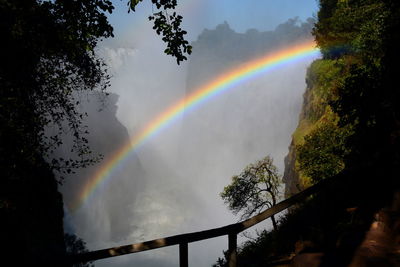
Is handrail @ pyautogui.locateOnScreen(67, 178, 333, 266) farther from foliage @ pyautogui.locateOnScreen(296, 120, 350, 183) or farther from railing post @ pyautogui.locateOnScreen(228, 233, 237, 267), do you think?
foliage @ pyautogui.locateOnScreen(296, 120, 350, 183)

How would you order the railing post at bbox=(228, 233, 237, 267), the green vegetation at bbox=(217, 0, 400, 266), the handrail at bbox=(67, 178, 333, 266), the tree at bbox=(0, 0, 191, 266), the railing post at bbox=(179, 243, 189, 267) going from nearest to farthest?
1. the handrail at bbox=(67, 178, 333, 266)
2. the railing post at bbox=(179, 243, 189, 267)
3. the railing post at bbox=(228, 233, 237, 267)
4. the green vegetation at bbox=(217, 0, 400, 266)
5. the tree at bbox=(0, 0, 191, 266)

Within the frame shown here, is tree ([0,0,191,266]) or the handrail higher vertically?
tree ([0,0,191,266])

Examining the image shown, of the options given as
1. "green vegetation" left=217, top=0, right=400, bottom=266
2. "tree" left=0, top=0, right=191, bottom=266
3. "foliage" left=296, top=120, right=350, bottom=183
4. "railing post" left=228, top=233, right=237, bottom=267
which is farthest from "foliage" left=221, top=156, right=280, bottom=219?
"railing post" left=228, top=233, right=237, bottom=267

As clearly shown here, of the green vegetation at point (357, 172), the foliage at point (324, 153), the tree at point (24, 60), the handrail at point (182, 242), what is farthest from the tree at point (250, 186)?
the handrail at point (182, 242)

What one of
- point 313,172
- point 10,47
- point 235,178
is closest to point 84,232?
point 235,178

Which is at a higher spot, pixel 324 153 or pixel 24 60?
pixel 24 60

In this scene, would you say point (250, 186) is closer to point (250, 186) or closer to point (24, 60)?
point (250, 186)

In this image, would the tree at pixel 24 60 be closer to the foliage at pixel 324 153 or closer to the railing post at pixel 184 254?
the railing post at pixel 184 254

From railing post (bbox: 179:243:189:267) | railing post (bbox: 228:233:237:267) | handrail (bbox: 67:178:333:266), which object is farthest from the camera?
railing post (bbox: 228:233:237:267)

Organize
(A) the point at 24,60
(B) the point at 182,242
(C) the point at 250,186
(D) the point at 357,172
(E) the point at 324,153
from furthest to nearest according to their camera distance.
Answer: (C) the point at 250,186
(E) the point at 324,153
(A) the point at 24,60
(D) the point at 357,172
(B) the point at 182,242

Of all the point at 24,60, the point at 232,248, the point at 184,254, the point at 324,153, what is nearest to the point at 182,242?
the point at 184,254

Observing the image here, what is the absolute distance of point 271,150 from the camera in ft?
456

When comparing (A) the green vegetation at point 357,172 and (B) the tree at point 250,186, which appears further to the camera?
(B) the tree at point 250,186

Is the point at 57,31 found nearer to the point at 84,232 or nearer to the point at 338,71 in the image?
the point at 338,71
